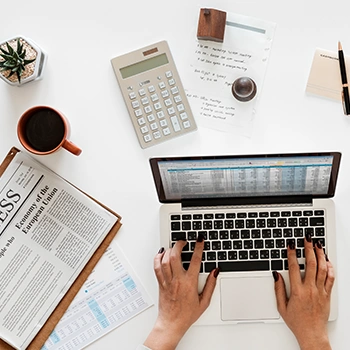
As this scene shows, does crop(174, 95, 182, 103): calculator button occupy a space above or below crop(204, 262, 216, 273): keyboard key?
above

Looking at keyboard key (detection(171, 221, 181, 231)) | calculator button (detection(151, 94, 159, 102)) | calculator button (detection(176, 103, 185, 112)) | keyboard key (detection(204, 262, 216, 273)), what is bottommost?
keyboard key (detection(204, 262, 216, 273))

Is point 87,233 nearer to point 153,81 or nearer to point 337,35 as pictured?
point 153,81

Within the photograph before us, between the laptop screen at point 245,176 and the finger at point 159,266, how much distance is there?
11 centimetres

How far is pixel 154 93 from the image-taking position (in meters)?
1.04

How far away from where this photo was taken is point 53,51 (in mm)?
1063

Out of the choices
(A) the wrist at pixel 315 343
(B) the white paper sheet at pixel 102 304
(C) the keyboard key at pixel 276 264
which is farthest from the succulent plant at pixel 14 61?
(A) the wrist at pixel 315 343

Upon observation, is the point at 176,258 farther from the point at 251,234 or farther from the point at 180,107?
the point at 180,107

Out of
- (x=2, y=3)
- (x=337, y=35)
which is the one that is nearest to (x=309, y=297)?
(x=337, y=35)

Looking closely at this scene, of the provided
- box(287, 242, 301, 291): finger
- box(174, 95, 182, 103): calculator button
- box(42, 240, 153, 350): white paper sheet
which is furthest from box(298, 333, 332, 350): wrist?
box(174, 95, 182, 103): calculator button

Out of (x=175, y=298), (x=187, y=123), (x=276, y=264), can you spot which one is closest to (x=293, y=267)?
(x=276, y=264)

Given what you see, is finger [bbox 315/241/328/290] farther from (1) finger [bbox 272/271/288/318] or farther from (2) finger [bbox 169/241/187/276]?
(2) finger [bbox 169/241/187/276]

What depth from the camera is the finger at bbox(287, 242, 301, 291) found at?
1017mm

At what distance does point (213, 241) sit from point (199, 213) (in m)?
0.06

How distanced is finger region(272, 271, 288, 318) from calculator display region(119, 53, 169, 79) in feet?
1.56
